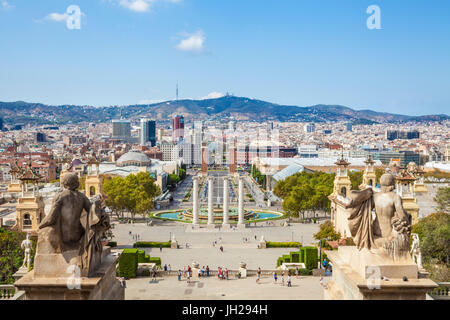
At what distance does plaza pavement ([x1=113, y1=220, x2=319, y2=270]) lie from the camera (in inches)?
1378

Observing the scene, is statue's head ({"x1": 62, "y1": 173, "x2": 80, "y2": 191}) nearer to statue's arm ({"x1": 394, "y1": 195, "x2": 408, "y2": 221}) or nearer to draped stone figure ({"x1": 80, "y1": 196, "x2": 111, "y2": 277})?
draped stone figure ({"x1": 80, "y1": 196, "x2": 111, "y2": 277})

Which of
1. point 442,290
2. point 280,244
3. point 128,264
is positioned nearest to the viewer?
point 442,290

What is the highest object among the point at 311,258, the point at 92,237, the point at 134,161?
the point at 92,237

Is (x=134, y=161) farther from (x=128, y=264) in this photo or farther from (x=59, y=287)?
(x=59, y=287)

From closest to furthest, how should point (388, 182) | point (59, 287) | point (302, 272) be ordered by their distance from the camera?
point (59, 287) → point (388, 182) → point (302, 272)

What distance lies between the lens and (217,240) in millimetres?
45469

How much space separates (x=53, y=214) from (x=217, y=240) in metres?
39.8

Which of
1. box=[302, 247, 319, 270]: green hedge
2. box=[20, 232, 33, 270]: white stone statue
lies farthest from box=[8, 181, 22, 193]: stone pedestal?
box=[302, 247, 319, 270]: green hedge

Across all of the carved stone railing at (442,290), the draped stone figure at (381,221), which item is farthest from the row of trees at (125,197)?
the draped stone figure at (381,221)

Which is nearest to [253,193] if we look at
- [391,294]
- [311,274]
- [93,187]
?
[93,187]

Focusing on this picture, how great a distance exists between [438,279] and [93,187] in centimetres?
3213

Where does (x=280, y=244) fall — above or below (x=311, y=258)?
below

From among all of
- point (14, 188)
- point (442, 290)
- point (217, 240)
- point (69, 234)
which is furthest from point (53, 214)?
point (217, 240)

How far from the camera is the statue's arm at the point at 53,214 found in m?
6.26
